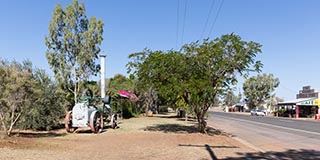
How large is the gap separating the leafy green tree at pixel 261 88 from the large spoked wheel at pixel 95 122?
89.5m

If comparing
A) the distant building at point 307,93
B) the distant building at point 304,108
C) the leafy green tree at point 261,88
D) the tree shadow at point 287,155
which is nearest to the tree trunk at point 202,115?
the tree shadow at point 287,155

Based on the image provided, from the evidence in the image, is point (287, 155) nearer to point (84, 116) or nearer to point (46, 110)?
point (84, 116)

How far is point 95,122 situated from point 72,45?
11.8 meters

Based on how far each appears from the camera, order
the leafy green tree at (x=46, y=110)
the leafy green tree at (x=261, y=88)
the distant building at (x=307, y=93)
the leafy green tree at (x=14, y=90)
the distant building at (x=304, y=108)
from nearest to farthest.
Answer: the leafy green tree at (x=14, y=90) < the leafy green tree at (x=46, y=110) < the distant building at (x=304, y=108) < the distant building at (x=307, y=93) < the leafy green tree at (x=261, y=88)

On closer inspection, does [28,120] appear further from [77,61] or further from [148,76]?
[77,61]

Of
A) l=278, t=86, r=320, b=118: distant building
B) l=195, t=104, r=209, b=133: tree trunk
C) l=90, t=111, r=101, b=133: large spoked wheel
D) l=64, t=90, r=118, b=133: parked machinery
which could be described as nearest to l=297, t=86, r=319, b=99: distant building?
l=278, t=86, r=320, b=118: distant building

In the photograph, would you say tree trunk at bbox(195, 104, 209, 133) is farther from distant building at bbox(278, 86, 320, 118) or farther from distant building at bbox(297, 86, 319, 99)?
distant building at bbox(297, 86, 319, 99)

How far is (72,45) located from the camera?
28.0 meters

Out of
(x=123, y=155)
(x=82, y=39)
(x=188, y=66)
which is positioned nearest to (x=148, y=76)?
(x=188, y=66)

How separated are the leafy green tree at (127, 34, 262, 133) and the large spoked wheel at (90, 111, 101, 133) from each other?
3456 mm

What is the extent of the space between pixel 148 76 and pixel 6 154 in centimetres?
1006

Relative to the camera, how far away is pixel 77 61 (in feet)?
91.9

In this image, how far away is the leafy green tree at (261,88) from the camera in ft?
343

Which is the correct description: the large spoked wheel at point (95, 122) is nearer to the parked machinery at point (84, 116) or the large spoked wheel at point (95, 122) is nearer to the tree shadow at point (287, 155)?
the parked machinery at point (84, 116)
